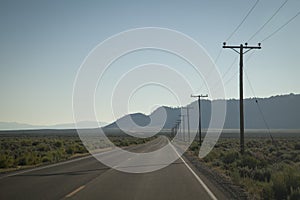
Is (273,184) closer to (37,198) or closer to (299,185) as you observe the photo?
(299,185)

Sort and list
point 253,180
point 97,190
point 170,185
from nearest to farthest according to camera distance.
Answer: point 97,190, point 170,185, point 253,180

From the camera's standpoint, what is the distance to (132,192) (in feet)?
45.5

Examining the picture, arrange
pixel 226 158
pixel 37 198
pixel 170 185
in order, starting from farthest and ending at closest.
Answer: pixel 226 158 → pixel 170 185 → pixel 37 198

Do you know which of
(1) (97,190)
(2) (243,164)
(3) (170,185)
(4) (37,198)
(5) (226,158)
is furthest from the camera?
(5) (226,158)

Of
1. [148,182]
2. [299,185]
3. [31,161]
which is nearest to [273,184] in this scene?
[299,185]

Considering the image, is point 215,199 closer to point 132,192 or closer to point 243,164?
point 132,192

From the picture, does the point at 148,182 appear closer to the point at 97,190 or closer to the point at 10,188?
the point at 97,190

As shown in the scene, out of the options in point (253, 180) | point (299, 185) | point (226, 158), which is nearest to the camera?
point (299, 185)

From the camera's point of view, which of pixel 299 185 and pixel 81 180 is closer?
pixel 299 185

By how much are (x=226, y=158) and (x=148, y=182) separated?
495 inches

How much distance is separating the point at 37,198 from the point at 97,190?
242 centimetres

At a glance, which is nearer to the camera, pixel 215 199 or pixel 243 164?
pixel 215 199

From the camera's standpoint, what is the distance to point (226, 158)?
28.5 metres

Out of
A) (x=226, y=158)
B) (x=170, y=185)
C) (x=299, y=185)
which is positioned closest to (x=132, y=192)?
(x=170, y=185)
